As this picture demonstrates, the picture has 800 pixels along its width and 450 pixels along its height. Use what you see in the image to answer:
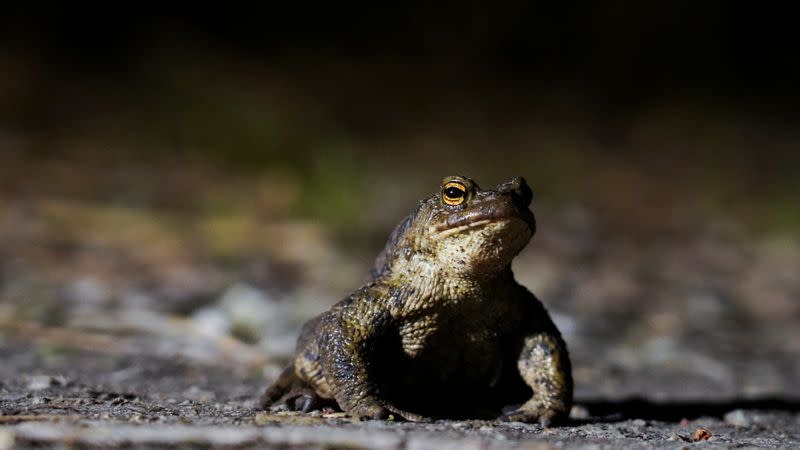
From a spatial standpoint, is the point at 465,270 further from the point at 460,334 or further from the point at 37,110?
the point at 37,110

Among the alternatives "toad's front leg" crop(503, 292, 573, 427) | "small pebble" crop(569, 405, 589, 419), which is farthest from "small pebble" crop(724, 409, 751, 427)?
"toad's front leg" crop(503, 292, 573, 427)

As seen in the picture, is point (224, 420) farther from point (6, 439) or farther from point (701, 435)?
point (701, 435)

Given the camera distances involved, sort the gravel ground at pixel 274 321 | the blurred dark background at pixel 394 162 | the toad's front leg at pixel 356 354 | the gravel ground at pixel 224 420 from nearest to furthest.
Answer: the gravel ground at pixel 224 420, the gravel ground at pixel 274 321, the toad's front leg at pixel 356 354, the blurred dark background at pixel 394 162

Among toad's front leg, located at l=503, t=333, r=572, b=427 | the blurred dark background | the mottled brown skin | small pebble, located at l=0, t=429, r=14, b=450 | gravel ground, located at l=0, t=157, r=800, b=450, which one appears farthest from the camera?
the blurred dark background

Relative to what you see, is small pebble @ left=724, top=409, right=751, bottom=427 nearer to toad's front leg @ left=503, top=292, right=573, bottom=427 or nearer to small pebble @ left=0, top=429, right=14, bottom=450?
toad's front leg @ left=503, top=292, right=573, bottom=427

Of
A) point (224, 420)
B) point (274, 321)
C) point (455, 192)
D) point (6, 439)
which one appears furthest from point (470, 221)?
point (274, 321)

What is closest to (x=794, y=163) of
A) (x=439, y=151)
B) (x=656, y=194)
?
(x=656, y=194)

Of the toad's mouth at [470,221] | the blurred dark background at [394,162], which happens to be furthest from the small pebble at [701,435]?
the blurred dark background at [394,162]

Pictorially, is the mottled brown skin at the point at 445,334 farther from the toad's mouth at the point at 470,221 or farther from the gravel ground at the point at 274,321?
the gravel ground at the point at 274,321
